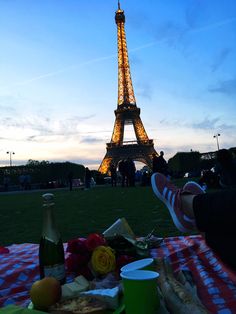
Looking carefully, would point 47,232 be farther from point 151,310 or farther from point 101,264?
point 151,310

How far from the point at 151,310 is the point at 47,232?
81 centimetres

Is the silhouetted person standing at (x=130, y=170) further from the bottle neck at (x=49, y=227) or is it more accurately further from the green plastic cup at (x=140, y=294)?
the green plastic cup at (x=140, y=294)

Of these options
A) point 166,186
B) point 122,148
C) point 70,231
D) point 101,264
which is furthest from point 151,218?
point 122,148

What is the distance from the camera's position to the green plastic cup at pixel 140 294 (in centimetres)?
140

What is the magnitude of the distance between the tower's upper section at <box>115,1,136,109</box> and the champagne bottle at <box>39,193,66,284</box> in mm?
48819

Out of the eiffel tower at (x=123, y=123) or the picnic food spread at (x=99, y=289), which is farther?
the eiffel tower at (x=123, y=123)

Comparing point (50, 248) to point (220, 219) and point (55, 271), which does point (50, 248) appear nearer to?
point (55, 271)

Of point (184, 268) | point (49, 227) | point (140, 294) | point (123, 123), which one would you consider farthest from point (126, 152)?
point (140, 294)

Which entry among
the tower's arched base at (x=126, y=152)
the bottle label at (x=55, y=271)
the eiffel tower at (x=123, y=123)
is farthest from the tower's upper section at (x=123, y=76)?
the bottle label at (x=55, y=271)

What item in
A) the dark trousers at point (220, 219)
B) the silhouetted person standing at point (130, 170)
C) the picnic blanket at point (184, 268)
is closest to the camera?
the dark trousers at point (220, 219)

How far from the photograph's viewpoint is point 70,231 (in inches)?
254

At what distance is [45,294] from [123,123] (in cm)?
5120

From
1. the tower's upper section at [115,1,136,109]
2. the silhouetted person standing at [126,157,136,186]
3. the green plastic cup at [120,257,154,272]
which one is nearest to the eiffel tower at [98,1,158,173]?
the tower's upper section at [115,1,136,109]

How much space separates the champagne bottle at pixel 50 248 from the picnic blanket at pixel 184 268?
0.20 metres
